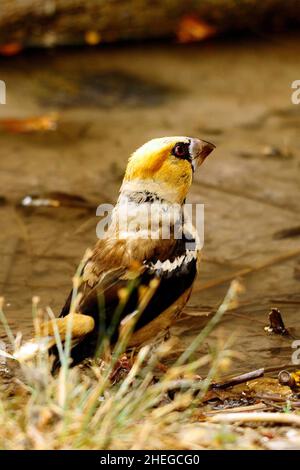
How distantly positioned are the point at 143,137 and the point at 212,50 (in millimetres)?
2378

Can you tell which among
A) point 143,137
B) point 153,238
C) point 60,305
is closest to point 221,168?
point 143,137

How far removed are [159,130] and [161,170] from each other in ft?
10.8

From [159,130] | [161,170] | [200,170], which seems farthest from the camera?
[159,130]

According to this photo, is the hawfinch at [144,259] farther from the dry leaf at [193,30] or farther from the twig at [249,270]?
the dry leaf at [193,30]

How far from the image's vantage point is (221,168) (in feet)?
23.2

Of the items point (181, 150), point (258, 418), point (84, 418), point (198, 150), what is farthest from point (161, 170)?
point (84, 418)

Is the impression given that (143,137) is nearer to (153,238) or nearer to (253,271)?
(253,271)

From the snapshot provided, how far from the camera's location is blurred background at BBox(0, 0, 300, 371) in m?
5.38

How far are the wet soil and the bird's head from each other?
0.81 metres

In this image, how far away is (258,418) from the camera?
3732 mm

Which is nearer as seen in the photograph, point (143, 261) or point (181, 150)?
point (143, 261)

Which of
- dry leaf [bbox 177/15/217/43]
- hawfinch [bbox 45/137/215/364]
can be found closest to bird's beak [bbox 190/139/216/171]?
hawfinch [bbox 45/137/215/364]

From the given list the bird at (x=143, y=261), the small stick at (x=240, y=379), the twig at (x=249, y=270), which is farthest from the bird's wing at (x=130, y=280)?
the twig at (x=249, y=270)

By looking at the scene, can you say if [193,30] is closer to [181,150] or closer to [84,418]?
[181,150]
